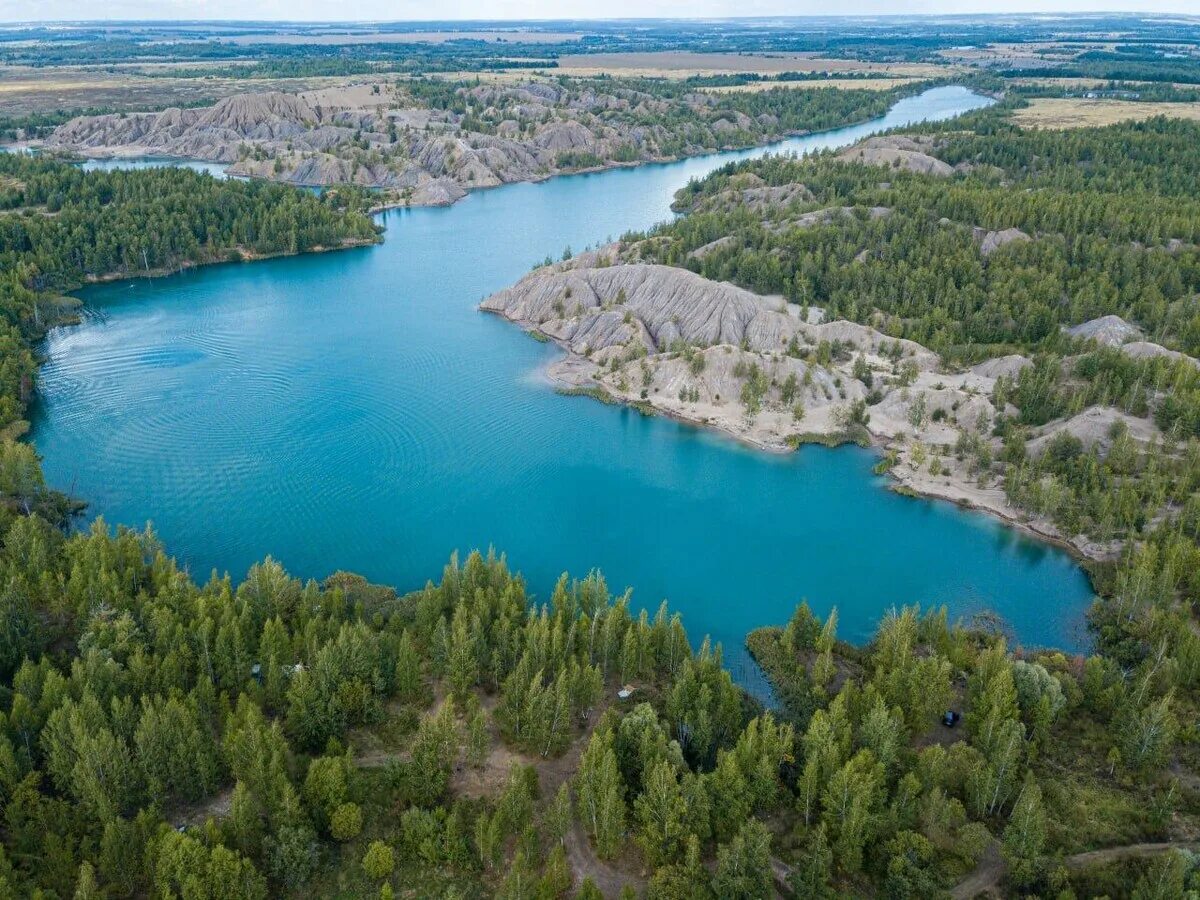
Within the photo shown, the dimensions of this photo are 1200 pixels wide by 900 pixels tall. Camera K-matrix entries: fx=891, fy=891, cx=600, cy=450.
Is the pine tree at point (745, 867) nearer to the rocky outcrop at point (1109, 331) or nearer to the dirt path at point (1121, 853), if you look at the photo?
the dirt path at point (1121, 853)

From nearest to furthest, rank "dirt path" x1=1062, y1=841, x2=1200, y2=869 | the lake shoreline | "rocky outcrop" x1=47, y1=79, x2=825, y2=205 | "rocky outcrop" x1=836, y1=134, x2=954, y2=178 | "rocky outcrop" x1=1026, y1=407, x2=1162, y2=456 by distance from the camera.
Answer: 1. "dirt path" x1=1062, y1=841, x2=1200, y2=869
2. the lake shoreline
3. "rocky outcrop" x1=1026, y1=407, x2=1162, y2=456
4. "rocky outcrop" x1=836, y1=134, x2=954, y2=178
5. "rocky outcrop" x1=47, y1=79, x2=825, y2=205

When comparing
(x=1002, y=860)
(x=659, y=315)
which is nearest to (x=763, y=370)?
(x=659, y=315)

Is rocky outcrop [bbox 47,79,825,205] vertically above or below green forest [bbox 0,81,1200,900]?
above

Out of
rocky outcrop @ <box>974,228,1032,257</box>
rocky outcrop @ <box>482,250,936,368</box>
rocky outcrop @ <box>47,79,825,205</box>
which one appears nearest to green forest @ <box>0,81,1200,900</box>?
rocky outcrop @ <box>482,250,936,368</box>

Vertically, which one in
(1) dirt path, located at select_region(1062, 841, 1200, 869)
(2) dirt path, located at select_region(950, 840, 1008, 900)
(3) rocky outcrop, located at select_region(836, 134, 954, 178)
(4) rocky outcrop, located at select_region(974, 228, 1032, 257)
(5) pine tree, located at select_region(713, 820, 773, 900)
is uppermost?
(3) rocky outcrop, located at select_region(836, 134, 954, 178)

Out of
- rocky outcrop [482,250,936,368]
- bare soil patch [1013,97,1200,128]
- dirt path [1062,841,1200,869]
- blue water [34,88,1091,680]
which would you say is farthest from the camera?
bare soil patch [1013,97,1200,128]

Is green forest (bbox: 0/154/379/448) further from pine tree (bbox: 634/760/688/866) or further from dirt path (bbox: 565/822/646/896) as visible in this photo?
pine tree (bbox: 634/760/688/866)

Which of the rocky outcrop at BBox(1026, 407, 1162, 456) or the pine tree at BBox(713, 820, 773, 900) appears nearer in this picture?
the pine tree at BBox(713, 820, 773, 900)

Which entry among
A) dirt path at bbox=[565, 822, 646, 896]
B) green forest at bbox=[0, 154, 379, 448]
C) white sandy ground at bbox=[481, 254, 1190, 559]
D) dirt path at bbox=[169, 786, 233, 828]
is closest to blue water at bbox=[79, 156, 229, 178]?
green forest at bbox=[0, 154, 379, 448]
